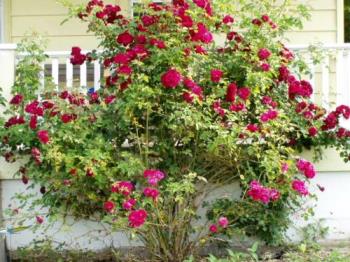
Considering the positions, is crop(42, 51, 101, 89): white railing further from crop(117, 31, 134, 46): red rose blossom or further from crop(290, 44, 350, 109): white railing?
crop(290, 44, 350, 109): white railing

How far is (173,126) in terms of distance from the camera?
473 cm

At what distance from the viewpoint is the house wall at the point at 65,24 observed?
7492 millimetres

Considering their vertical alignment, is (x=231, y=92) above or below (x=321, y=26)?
below

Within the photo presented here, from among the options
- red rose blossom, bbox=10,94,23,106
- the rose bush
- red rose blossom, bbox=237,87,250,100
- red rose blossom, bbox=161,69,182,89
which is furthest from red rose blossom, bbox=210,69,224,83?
red rose blossom, bbox=10,94,23,106

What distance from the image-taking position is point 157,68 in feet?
15.8

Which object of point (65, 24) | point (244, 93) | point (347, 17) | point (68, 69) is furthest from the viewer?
point (347, 17)

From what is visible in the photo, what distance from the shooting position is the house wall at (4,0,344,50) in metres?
7.49

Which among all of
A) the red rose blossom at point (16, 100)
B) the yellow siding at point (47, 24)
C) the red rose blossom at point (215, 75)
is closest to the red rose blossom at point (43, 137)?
the red rose blossom at point (16, 100)

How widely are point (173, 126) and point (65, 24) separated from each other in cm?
334

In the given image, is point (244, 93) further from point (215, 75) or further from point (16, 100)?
point (16, 100)

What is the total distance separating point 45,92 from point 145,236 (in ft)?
4.77

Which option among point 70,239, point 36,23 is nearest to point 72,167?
point 70,239

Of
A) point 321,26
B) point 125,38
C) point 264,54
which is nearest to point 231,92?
point 264,54

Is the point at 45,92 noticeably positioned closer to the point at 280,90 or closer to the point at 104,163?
the point at 104,163
